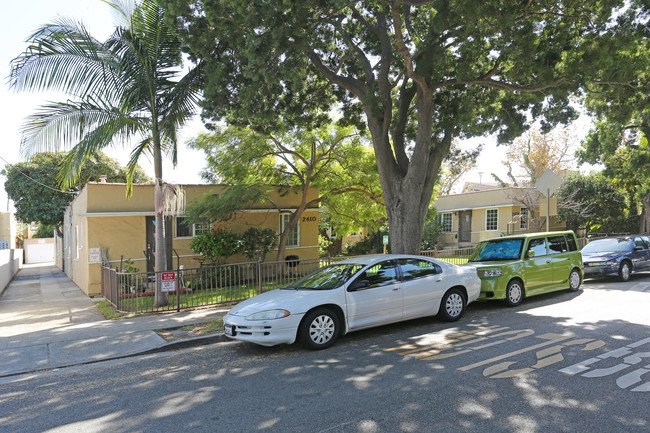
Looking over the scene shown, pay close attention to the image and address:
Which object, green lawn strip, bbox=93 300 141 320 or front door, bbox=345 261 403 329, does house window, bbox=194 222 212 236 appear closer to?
green lawn strip, bbox=93 300 141 320

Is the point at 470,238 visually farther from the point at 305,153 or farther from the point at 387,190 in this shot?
the point at 387,190

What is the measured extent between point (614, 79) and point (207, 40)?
395 inches

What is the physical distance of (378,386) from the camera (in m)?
5.47

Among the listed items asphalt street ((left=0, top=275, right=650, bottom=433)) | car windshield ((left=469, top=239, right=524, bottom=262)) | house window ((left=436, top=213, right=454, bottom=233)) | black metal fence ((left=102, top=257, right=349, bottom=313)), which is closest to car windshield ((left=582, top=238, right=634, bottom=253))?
car windshield ((left=469, top=239, right=524, bottom=262))

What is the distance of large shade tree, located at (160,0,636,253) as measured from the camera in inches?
393

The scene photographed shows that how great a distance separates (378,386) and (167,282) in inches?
282

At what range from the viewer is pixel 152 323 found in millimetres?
9789

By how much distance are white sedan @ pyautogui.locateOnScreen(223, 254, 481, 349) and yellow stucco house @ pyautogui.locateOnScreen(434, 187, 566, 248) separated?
19.4m

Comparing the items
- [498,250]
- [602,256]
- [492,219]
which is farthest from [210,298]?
[492,219]

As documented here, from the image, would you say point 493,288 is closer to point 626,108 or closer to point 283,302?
point 283,302

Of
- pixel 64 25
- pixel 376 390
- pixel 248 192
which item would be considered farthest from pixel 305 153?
pixel 376 390

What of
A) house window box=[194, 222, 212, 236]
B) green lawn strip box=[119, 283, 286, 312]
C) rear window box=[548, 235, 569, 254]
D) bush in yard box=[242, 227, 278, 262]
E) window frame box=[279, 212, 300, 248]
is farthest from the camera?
window frame box=[279, 212, 300, 248]

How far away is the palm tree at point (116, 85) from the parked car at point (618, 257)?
43.0 feet

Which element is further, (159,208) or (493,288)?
(159,208)
